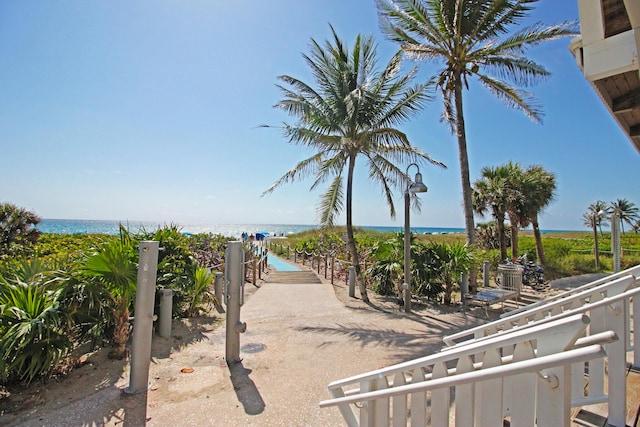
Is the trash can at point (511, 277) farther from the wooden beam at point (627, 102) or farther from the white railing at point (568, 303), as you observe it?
the wooden beam at point (627, 102)

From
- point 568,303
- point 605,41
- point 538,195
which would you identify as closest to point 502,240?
point 538,195

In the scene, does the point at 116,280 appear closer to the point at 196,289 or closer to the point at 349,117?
the point at 196,289

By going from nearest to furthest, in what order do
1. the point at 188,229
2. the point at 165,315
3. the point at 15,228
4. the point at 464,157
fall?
the point at 165,315
the point at 15,228
the point at 464,157
the point at 188,229

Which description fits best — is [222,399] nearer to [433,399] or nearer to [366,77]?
[433,399]

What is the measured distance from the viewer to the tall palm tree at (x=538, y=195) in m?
14.5

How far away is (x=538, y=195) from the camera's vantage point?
48.0ft

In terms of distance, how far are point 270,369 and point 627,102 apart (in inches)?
195

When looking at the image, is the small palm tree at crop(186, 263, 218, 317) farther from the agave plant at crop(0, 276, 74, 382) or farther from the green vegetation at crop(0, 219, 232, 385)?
the agave plant at crop(0, 276, 74, 382)

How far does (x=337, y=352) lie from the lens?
482 cm

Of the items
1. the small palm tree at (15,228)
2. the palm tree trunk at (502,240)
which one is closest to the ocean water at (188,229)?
the small palm tree at (15,228)

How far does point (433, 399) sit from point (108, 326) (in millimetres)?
4517

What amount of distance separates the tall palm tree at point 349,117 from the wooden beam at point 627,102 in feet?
18.1

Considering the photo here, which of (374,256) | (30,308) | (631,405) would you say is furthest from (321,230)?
(631,405)

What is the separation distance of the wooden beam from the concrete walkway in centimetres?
385
